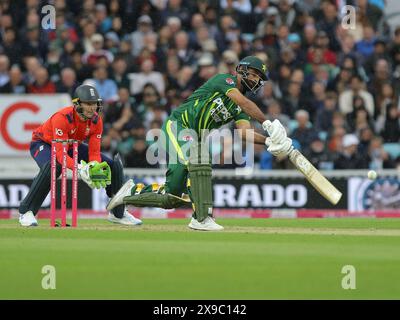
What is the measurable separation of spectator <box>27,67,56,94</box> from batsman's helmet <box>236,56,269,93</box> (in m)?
7.06

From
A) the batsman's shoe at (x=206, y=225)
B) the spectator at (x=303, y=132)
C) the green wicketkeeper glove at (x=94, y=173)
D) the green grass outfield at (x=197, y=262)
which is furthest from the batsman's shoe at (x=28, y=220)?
the spectator at (x=303, y=132)

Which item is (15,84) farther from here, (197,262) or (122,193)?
(197,262)

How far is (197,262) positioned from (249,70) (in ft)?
11.4

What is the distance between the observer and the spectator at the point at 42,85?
18062 mm

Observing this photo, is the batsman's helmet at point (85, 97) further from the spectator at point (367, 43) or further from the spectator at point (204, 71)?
the spectator at point (367, 43)

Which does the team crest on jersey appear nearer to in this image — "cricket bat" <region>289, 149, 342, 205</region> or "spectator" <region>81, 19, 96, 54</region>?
"cricket bat" <region>289, 149, 342, 205</region>

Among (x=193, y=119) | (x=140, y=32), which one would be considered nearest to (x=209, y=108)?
(x=193, y=119)

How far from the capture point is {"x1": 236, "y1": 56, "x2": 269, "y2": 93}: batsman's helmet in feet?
37.7

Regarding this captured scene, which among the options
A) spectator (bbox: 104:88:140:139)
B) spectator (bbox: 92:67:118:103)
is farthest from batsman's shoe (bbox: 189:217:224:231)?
spectator (bbox: 92:67:118:103)

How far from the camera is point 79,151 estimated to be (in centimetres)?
1230

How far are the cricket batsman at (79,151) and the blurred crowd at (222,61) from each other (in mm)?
5047
